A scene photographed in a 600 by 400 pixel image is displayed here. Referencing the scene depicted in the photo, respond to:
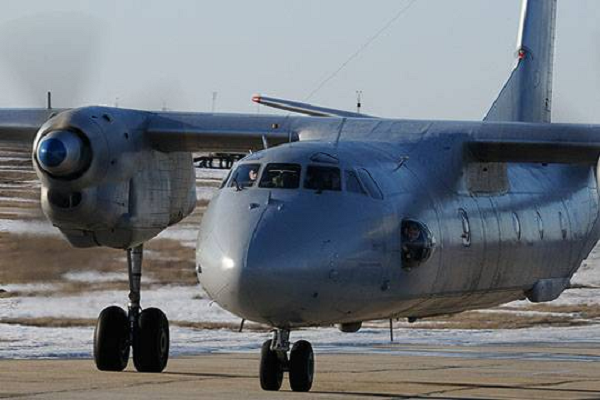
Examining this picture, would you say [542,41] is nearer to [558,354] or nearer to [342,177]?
[558,354]

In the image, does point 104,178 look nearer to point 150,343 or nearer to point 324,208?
point 150,343

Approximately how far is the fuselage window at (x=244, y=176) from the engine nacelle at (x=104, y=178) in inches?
133

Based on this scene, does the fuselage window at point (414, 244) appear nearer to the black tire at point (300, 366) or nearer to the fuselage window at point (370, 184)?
the fuselage window at point (370, 184)

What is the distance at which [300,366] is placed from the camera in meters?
18.5

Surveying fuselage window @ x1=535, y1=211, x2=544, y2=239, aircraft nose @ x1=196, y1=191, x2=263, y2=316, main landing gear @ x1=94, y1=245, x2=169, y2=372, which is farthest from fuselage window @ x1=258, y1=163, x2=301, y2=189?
fuselage window @ x1=535, y1=211, x2=544, y2=239

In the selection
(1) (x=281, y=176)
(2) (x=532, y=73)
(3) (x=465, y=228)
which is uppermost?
(2) (x=532, y=73)

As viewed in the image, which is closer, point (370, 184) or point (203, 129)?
point (370, 184)

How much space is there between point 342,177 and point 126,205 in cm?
476

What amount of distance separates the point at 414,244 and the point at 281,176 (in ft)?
6.38

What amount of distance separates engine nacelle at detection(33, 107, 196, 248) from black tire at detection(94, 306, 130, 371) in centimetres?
131

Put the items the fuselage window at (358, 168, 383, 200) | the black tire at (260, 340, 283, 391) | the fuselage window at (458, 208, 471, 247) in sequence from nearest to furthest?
the black tire at (260, 340, 283, 391), the fuselage window at (358, 168, 383, 200), the fuselage window at (458, 208, 471, 247)

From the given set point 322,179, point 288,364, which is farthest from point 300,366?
point 322,179

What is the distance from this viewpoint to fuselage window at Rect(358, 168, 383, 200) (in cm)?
1888

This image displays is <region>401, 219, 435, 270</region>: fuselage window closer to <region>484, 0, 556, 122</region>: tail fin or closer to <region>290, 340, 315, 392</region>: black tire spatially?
<region>290, 340, 315, 392</region>: black tire
